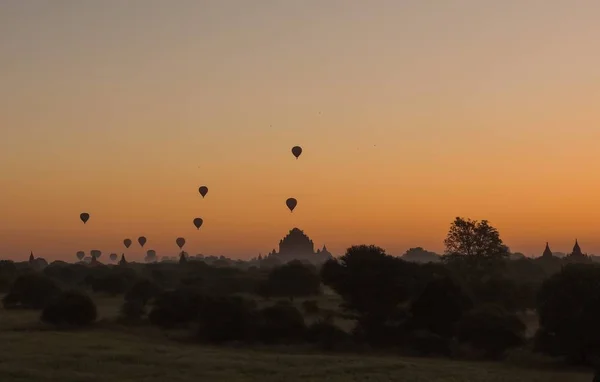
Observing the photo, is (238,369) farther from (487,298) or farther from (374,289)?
(487,298)

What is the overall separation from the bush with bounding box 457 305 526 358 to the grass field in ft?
13.7

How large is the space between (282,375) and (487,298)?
43.2 metres

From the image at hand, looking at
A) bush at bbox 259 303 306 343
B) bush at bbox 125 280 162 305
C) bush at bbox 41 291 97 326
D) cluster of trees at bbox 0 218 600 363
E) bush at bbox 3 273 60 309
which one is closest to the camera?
cluster of trees at bbox 0 218 600 363

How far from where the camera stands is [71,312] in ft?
198

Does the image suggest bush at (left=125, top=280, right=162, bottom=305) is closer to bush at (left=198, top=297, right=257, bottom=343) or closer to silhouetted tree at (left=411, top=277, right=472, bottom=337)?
bush at (left=198, top=297, right=257, bottom=343)

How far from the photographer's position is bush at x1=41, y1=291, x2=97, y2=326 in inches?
2373

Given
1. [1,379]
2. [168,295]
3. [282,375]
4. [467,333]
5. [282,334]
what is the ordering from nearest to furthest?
[1,379] < [282,375] < [467,333] < [282,334] < [168,295]

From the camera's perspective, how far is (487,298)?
7419 centimetres

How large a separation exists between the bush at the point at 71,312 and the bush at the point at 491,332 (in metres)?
32.1

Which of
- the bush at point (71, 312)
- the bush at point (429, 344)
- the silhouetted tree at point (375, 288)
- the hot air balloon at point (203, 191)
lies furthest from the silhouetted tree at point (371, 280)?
the hot air balloon at point (203, 191)

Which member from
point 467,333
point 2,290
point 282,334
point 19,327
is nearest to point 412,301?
point 467,333

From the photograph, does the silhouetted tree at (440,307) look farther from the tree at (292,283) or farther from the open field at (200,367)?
the tree at (292,283)

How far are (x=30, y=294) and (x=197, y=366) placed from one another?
1949 inches

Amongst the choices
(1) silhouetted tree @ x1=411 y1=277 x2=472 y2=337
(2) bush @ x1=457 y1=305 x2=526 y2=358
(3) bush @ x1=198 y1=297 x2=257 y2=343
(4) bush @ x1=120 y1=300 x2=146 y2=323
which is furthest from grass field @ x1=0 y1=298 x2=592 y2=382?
(4) bush @ x1=120 y1=300 x2=146 y2=323
